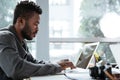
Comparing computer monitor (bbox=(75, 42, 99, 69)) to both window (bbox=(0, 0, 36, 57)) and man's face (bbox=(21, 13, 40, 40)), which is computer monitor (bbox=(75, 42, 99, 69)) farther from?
window (bbox=(0, 0, 36, 57))

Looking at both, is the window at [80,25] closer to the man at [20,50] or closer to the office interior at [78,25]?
the office interior at [78,25]

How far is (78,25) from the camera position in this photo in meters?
3.31

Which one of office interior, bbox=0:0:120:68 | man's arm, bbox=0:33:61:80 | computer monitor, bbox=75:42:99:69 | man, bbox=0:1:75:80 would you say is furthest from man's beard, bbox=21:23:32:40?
office interior, bbox=0:0:120:68

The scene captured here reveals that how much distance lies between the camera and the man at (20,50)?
163 centimetres

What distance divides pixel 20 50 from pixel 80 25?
156cm

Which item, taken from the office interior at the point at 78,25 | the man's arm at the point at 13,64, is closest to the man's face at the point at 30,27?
the man's arm at the point at 13,64

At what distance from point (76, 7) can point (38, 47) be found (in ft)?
2.51

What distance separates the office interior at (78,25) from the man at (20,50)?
127 centimetres

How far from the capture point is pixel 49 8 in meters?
3.29

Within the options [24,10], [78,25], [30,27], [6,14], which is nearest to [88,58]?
[30,27]

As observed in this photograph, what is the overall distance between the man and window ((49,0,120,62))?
128cm

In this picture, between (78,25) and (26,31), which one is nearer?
(26,31)

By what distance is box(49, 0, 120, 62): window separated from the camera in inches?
130

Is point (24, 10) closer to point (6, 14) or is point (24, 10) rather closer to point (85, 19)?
point (6, 14)
